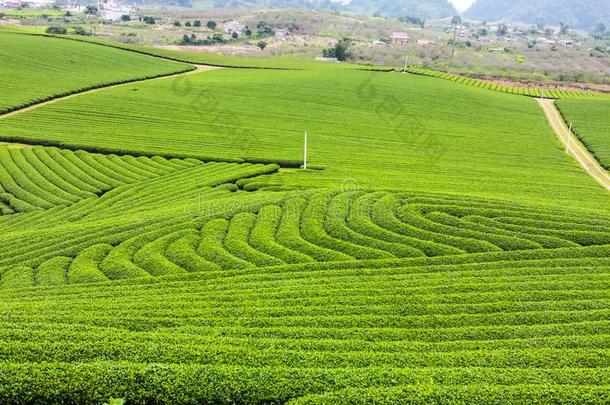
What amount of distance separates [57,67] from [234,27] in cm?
11868

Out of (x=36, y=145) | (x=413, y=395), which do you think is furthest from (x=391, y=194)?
(x=36, y=145)

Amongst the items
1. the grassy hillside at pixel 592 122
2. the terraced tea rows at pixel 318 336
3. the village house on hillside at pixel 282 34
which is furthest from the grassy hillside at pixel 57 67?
the village house on hillside at pixel 282 34

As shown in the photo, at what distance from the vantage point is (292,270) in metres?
23.2

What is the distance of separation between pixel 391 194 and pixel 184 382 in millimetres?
20849

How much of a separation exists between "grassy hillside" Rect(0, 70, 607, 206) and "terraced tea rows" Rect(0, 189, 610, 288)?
6.39 m

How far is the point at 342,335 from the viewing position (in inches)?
677

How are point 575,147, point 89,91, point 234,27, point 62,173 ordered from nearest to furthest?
point 62,173 → point 575,147 → point 89,91 → point 234,27

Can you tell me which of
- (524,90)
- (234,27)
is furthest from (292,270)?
(234,27)

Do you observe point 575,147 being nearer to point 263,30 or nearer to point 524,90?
point 524,90

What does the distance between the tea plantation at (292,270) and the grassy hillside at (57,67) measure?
11678mm

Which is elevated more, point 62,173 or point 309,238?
point 309,238

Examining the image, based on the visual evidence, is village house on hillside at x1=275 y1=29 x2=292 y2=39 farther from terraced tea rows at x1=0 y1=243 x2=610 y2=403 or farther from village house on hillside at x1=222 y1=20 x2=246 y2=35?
terraced tea rows at x1=0 y1=243 x2=610 y2=403

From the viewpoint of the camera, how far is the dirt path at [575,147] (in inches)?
1825

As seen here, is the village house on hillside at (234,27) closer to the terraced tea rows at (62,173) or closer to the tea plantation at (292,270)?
the tea plantation at (292,270)
